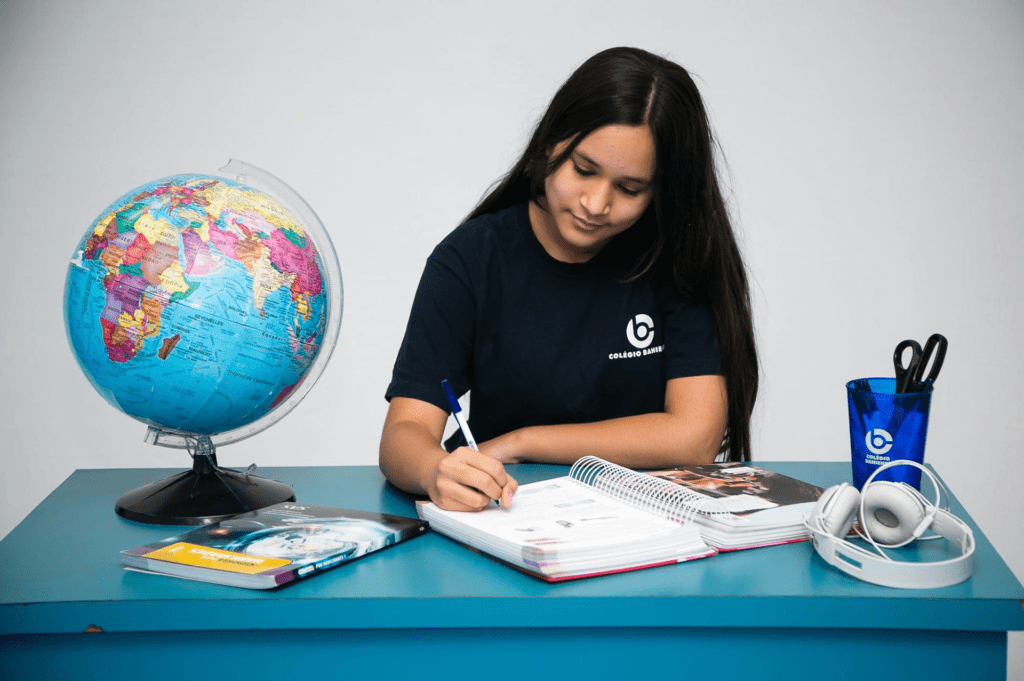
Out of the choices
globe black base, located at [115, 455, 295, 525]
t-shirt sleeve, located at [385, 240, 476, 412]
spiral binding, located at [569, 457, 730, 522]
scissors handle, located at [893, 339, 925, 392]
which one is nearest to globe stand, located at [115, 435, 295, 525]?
globe black base, located at [115, 455, 295, 525]

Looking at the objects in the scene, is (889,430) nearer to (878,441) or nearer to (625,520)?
(878,441)

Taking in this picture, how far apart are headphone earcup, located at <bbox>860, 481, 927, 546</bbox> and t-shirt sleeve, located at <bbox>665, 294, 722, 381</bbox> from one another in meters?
0.59

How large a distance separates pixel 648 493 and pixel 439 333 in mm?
571

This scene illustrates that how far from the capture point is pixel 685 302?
1585mm

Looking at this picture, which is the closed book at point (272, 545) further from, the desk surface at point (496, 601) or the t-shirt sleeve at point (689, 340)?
the t-shirt sleeve at point (689, 340)

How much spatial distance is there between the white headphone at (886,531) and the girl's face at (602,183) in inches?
24.4

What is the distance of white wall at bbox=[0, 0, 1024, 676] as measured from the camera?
2574 mm

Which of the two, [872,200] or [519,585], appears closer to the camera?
[519,585]

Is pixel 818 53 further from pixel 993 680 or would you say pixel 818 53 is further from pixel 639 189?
pixel 993 680

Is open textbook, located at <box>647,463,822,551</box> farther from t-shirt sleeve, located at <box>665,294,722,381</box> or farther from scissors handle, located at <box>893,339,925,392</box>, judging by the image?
t-shirt sleeve, located at <box>665,294,722,381</box>

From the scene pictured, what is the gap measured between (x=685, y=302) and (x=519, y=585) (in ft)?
2.83

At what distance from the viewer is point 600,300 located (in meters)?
1.61

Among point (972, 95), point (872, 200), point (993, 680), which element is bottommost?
point (993, 680)

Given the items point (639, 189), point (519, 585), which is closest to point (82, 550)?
point (519, 585)
